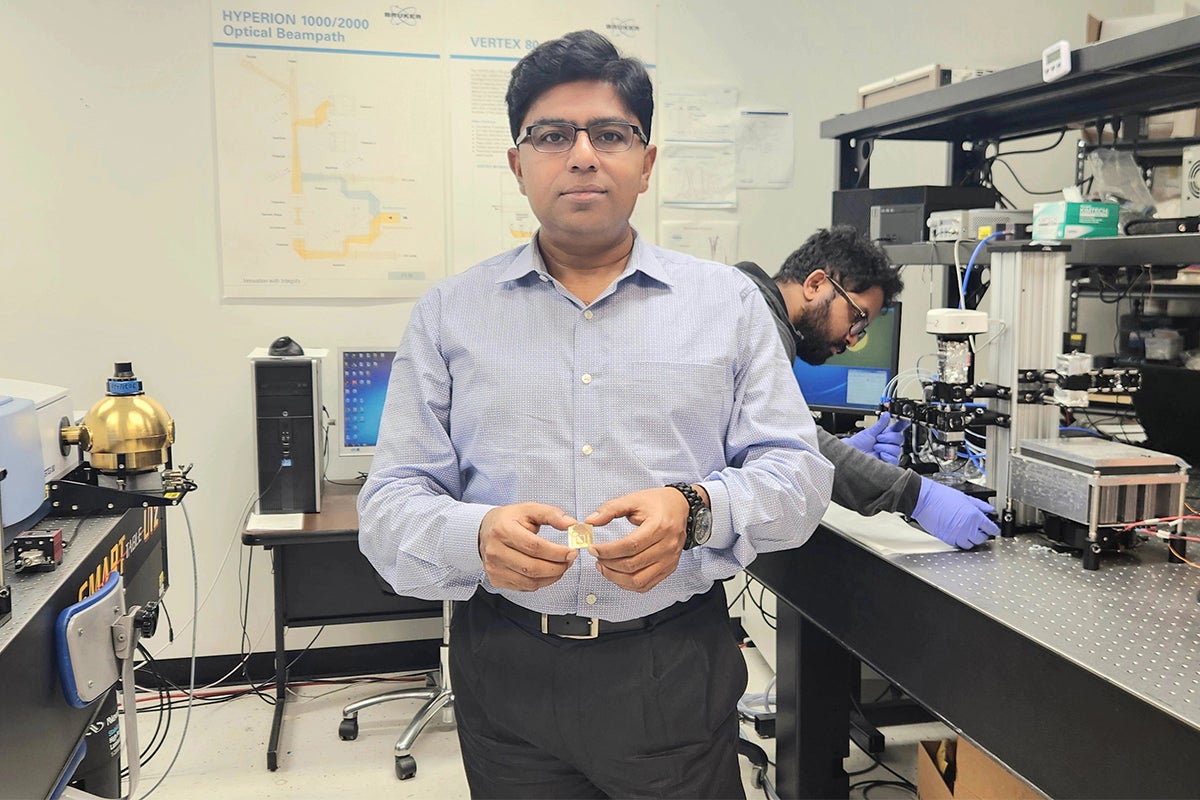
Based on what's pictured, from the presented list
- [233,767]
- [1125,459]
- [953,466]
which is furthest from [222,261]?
[1125,459]

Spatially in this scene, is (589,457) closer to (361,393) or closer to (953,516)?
(953,516)

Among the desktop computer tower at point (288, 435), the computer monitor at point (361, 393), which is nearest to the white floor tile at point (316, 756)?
the desktop computer tower at point (288, 435)

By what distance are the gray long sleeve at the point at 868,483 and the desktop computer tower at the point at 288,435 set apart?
1.58 meters

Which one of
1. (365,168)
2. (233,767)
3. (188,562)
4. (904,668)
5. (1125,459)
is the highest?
(365,168)

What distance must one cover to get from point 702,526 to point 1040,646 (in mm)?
552

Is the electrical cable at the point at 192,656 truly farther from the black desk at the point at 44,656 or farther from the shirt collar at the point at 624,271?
the shirt collar at the point at 624,271

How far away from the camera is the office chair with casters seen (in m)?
2.61

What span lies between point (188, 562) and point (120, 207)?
1199mm

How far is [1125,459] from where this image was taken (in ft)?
5.13

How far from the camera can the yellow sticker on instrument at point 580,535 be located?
1.11 metres

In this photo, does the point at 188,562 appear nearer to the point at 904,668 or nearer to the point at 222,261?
the point at 222,261

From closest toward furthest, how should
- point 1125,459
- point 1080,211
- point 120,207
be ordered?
point 1125,459, point 1080,211, point 120,207

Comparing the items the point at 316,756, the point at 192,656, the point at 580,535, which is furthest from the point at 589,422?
the point at 192,656

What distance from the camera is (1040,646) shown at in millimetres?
1298
